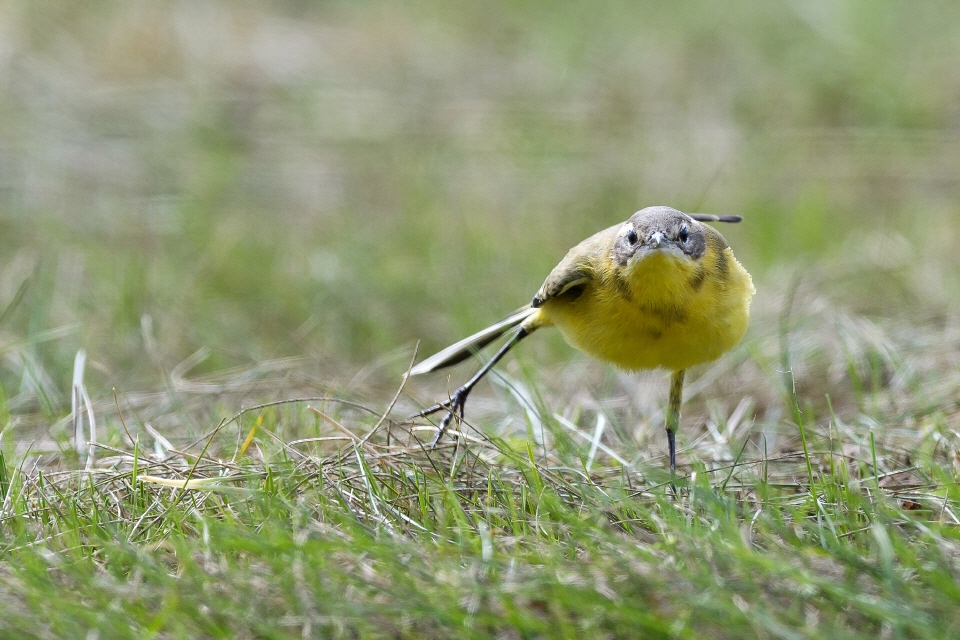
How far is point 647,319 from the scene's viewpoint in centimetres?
436

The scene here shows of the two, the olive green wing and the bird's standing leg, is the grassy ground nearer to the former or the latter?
the bird's standing leg

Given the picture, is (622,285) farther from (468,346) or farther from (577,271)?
(468,346)

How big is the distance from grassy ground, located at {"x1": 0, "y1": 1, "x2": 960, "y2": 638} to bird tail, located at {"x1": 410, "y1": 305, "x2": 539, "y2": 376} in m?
0.28

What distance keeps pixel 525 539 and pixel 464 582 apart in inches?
19.7

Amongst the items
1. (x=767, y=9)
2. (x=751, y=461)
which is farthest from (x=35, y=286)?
(x=767, y=9)

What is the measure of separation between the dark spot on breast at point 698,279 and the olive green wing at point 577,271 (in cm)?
42

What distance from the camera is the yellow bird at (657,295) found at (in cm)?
432

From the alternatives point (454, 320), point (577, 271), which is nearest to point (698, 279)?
point (577, 271)

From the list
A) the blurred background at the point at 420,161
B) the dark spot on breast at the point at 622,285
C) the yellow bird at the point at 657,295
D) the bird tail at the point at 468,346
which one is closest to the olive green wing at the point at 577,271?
the yellow bird at the point at 657,295

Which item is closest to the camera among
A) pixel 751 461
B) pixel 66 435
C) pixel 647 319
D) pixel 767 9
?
pixel 751 461

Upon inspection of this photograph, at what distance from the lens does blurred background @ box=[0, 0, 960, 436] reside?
740 cm

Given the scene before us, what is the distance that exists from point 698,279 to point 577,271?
1.76ft

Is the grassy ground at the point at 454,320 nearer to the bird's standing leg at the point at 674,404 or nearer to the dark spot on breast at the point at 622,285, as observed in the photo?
the bird's standing leg at the point at 674,404

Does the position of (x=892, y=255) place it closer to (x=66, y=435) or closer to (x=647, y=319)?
(x=647, y=319)
